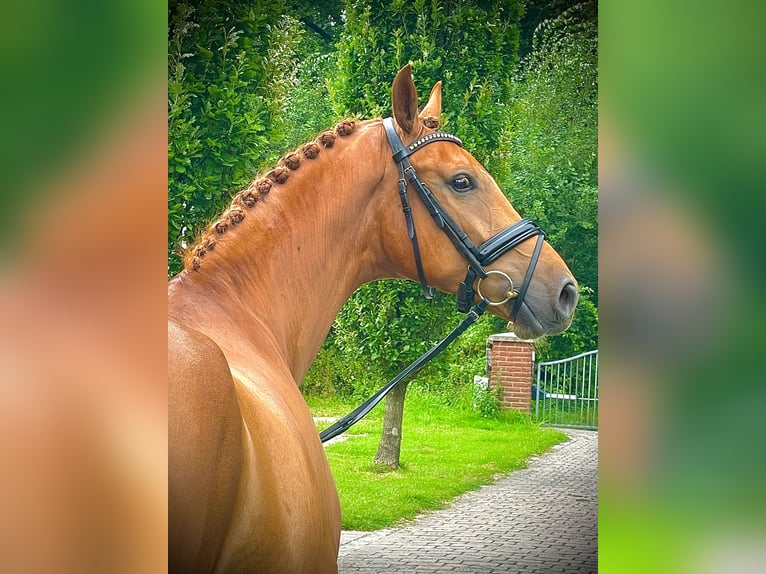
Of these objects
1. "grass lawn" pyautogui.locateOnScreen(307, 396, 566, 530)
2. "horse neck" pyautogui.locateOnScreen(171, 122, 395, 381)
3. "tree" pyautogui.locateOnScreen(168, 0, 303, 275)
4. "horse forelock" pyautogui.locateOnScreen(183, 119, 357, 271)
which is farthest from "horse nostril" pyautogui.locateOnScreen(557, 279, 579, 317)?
"tree" pyautogui.locateOnScreen(168, 0, 303, 275)

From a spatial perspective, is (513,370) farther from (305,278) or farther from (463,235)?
(305,278)

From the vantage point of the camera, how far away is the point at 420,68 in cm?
352

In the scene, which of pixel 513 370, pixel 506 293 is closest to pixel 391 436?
pixel 513 370

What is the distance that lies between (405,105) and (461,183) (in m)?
0.29

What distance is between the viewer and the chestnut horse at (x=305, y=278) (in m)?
1.65

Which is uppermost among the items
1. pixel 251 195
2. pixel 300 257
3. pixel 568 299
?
pixel 251 195

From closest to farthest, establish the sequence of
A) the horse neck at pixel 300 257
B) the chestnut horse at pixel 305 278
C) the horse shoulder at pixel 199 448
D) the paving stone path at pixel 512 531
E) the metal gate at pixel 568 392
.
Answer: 1. the horse shoulder at pixel 199 448
2. the chestnut horse at pixel 305 278
3. the horse neck at pixel 300 257
4. the paving stone path at pixel 512 531
5. the metal gate at pixel 568 392

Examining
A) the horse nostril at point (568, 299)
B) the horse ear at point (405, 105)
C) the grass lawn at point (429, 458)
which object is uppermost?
the horse ear at point (405, 105)

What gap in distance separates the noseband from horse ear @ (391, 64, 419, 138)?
0.03 metres

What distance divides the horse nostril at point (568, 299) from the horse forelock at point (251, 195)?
842 mm

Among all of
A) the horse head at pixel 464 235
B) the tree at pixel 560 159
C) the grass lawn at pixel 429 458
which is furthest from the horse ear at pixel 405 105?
the grass lawn at pixel 429 458

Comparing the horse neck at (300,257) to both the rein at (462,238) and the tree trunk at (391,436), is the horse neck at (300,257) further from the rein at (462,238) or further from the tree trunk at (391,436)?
the tree trunk at (391,436)
